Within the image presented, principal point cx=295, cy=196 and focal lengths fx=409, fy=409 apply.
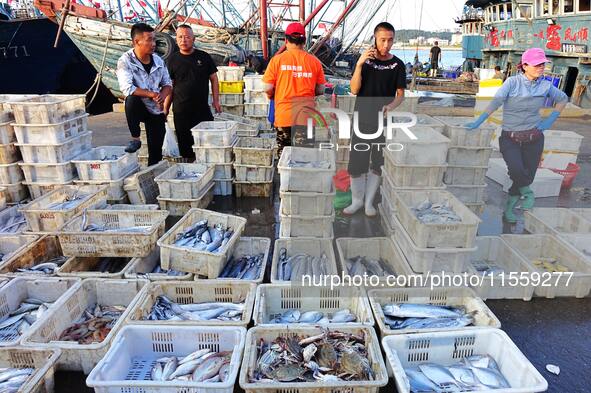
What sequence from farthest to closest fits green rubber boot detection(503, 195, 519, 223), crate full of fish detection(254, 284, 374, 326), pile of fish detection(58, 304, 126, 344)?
green rubber boot detection(503, 195, 519, 223), crate full of fish detection(254, 284, 374, 326), pile of fish detection(58, 304, 126, 344)

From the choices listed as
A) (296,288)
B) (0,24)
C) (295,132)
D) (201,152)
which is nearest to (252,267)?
(296,288)

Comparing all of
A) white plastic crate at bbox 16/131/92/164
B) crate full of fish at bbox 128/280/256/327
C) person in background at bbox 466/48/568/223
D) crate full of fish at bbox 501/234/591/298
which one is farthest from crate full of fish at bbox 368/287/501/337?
white plastic crate at bbox 16/131/92/164

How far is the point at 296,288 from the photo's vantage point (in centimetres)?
332

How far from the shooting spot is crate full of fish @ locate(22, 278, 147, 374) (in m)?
2.79

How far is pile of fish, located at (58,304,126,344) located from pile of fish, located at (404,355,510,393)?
2271 mm

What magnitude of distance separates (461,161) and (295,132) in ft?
6.94

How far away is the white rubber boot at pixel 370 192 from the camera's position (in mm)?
5324

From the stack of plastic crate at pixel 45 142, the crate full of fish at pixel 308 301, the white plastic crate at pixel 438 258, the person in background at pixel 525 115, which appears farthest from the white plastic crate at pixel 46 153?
the person in background at pixel 525 115

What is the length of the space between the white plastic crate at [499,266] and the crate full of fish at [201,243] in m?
2.17

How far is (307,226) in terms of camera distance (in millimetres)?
4277

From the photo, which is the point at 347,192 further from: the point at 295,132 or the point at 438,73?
the point at 438,73

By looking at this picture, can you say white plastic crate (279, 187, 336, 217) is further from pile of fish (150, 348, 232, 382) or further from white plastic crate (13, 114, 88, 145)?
white plastic crate (13, 114, 88, 145)

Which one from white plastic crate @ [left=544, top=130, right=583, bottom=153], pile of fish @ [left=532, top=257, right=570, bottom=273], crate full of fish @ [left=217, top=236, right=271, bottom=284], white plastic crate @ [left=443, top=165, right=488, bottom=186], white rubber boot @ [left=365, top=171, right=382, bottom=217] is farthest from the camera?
white plastic crate @ [left=544, top=130, right=583, bottom=153]

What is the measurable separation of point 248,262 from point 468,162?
117 inches
